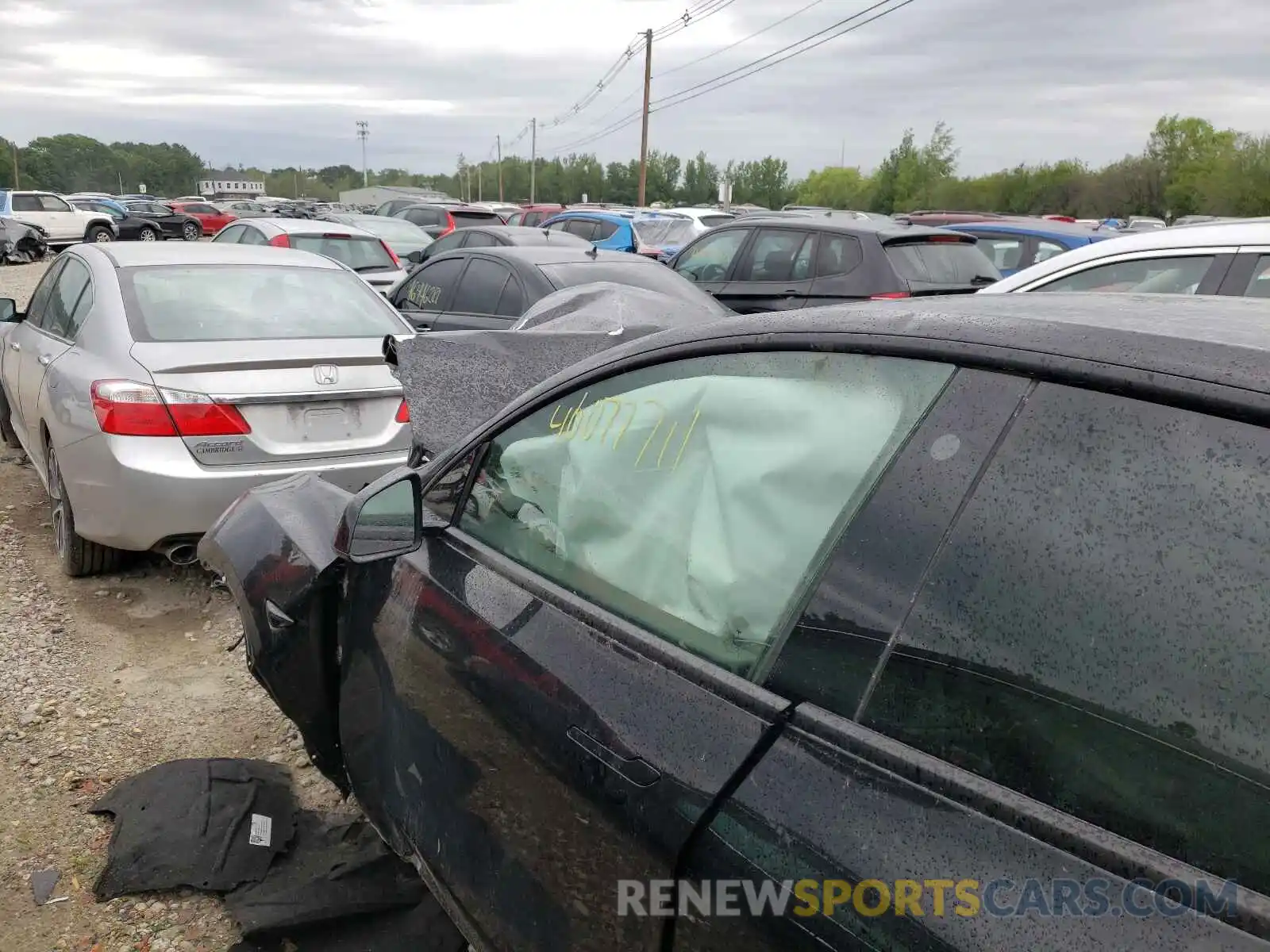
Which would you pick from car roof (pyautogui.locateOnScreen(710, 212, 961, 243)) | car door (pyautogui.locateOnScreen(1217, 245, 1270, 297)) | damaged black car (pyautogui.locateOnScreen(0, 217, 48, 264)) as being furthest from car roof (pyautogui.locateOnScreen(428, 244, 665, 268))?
damaged black car (pyautogui.locateOnScreen(0, 217, 48, 264))

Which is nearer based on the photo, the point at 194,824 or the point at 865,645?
the point at 865,645

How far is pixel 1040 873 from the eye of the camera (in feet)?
3.28

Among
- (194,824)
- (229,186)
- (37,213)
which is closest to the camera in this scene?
(194,824)

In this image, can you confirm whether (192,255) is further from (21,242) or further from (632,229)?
(21,242)

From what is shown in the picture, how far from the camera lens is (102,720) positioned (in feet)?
11.6

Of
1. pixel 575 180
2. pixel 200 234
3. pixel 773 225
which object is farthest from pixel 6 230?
pixel 575 180

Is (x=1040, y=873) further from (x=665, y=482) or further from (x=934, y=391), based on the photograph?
(x=665, y=482)

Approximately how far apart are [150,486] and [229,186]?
113 metres

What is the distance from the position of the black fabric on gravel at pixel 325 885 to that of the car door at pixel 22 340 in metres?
3.86

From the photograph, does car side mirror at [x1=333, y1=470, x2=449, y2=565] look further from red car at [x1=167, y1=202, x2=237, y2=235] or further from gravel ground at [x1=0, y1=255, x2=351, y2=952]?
red car at [x1=167, y1=202, x2=237, y2=235]

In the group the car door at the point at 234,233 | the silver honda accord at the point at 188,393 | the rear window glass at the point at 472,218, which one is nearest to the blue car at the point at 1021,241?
the silver honda accord at the point at 188,393

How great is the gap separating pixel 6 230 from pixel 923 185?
181ft

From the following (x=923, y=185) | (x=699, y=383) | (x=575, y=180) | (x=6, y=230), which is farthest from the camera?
(x=575, y=180)

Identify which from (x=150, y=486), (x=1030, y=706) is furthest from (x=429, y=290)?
(x=1030, y=706)
